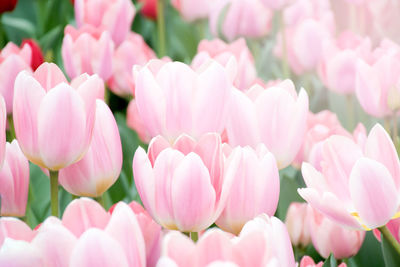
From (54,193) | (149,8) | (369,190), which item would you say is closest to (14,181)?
(54,193)

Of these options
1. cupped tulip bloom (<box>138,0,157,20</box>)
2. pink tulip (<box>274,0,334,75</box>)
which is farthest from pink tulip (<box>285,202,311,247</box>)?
cupped tulip bloom (<box>138,0,157,20</box>)

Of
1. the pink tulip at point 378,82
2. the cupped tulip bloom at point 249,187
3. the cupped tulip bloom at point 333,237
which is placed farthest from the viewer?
the pink tulip at point 378,82

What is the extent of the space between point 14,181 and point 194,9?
0.81 meters

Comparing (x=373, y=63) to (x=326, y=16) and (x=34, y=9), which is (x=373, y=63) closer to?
(x=326, y=16)

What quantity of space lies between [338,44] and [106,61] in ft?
1.21

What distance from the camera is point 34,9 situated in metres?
1.60

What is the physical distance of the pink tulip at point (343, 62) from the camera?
0.95 metres

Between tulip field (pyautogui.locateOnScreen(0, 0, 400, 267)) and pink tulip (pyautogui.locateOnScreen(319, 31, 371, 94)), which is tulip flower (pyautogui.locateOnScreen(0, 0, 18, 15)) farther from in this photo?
pink tulip (pyautogui.locateOnScreen(319, 31, 371, 94))

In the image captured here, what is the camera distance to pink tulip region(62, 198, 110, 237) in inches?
15.7

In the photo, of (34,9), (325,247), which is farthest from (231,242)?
(34,9)

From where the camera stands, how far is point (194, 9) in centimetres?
129

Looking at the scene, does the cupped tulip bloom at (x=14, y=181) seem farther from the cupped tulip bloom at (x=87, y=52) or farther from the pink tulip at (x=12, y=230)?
the cupped tulip bloom at (x=87, y=52)

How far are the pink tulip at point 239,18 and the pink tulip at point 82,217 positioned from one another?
837 millimetres

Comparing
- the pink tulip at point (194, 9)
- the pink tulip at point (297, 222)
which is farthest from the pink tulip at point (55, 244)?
the pink tulip at point (194, 9)
